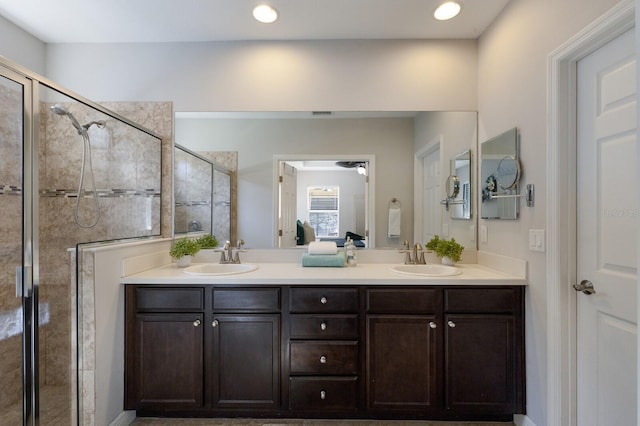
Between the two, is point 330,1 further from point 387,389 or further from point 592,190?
point 387,389

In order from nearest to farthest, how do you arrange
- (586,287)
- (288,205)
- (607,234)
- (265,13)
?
Result: (607,234) < (586,287) < (265,13) < (288,205)

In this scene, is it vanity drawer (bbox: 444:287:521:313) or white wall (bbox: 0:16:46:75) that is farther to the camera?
white wall (bbox: 0:16:46:75)

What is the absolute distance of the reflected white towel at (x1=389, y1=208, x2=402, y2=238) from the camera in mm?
2457

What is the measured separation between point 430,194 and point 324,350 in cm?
140

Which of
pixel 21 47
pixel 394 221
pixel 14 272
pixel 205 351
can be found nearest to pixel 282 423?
pixel 205 351

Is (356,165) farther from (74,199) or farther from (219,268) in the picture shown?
(74,199)

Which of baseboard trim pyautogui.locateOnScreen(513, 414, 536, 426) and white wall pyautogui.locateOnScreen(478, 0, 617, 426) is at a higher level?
white wall pyautogui.locateOnScreen(478, 0, 617, 426)

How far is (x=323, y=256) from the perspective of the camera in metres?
2.22

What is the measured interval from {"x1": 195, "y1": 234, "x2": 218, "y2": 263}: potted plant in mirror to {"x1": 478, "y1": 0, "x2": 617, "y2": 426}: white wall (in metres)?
2.08

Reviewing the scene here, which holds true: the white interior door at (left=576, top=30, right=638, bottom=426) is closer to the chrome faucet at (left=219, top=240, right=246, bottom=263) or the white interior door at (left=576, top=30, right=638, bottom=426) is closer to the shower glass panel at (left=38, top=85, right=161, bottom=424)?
the chrome faucet at (left=219, top=240, right=246, bottom=263)

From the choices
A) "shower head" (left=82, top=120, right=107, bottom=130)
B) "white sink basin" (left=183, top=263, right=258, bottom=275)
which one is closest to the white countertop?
"white sink basin" (left=183, top=263, right=258, bottom=275)

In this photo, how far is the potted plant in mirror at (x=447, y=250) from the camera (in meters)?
2.27

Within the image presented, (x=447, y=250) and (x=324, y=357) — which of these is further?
(x=447, y=250)

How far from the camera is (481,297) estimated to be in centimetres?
187
